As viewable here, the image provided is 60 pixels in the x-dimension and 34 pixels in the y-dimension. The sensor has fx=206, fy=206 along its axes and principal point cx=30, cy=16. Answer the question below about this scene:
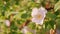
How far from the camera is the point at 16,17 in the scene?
1.17 m

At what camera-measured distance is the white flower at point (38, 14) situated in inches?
43.4

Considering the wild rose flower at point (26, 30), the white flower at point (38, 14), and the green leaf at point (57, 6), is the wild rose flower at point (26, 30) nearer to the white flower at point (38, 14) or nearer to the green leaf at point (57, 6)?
the white flower at point (38, 14)

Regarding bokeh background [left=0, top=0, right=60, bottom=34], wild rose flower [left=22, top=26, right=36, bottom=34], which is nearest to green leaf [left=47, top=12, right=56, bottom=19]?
bokeh background [left=0, top=0, right=60, bottom=34]

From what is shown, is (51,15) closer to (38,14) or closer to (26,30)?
(38,14)

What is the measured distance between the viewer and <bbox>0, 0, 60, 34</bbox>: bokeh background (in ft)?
3.59

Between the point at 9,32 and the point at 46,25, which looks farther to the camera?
the point at 9,32

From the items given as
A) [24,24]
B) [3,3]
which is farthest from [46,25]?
[3,3]

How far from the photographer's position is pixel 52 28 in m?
1.11

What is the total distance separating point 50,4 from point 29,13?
0.12 m

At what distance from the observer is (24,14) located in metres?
1.13

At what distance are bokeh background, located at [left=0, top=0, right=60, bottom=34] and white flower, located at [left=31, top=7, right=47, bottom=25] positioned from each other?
2cm

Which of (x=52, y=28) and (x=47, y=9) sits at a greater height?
(x=47, y=9)

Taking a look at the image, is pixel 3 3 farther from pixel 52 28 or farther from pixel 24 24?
pixel 52 28

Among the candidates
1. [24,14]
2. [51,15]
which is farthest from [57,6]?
[24,14]
